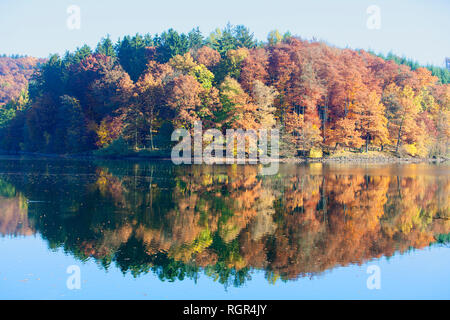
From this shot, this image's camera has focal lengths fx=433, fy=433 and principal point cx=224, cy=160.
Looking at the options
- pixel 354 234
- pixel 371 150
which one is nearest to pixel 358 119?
pixel 371 150

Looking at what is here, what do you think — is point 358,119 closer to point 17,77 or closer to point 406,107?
point 406,107

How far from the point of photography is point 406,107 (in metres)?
61.0

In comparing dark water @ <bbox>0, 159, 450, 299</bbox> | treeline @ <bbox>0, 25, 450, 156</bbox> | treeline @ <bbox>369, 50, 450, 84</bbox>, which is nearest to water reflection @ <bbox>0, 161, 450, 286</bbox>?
dark water @ <bbox>0, 159, 450, 299</bbox>

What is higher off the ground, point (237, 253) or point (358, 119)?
point (358, 119)

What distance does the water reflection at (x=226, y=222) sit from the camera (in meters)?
12.3

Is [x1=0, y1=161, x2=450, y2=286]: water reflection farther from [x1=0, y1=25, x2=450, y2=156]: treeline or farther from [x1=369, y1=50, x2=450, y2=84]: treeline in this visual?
[x1=369, y1=50, x2=450, y2=84]: treeline

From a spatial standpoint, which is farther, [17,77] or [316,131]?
[17,77]

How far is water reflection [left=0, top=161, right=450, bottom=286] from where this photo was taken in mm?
12273

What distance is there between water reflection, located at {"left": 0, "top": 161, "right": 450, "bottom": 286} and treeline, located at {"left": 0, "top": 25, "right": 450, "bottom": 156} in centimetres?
2617

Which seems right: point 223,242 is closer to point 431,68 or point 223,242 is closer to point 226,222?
point 226,222

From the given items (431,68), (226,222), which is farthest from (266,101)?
(431,68)

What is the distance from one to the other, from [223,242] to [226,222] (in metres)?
2.85
